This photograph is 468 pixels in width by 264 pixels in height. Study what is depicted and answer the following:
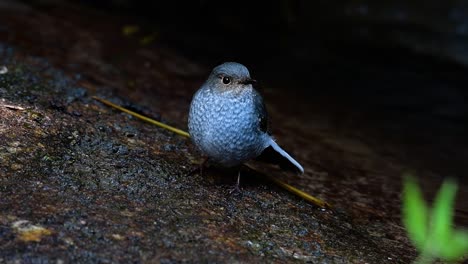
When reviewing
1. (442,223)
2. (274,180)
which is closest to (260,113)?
(274,180)

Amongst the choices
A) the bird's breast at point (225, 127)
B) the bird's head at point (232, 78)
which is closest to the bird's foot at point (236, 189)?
the bird's breast at point (225, 127)

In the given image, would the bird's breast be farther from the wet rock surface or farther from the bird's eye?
the wet rock surface

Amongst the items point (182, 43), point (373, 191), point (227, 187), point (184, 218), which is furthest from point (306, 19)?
point (184, 218)

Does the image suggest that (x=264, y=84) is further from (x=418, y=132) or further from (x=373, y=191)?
(x=373, y=191)

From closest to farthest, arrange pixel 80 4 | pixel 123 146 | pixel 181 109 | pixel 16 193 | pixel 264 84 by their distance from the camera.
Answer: pixel 16 193, pixel 123 146, pixel 181 109, pixel 264 84, pixel 80 4

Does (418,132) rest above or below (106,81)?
above
